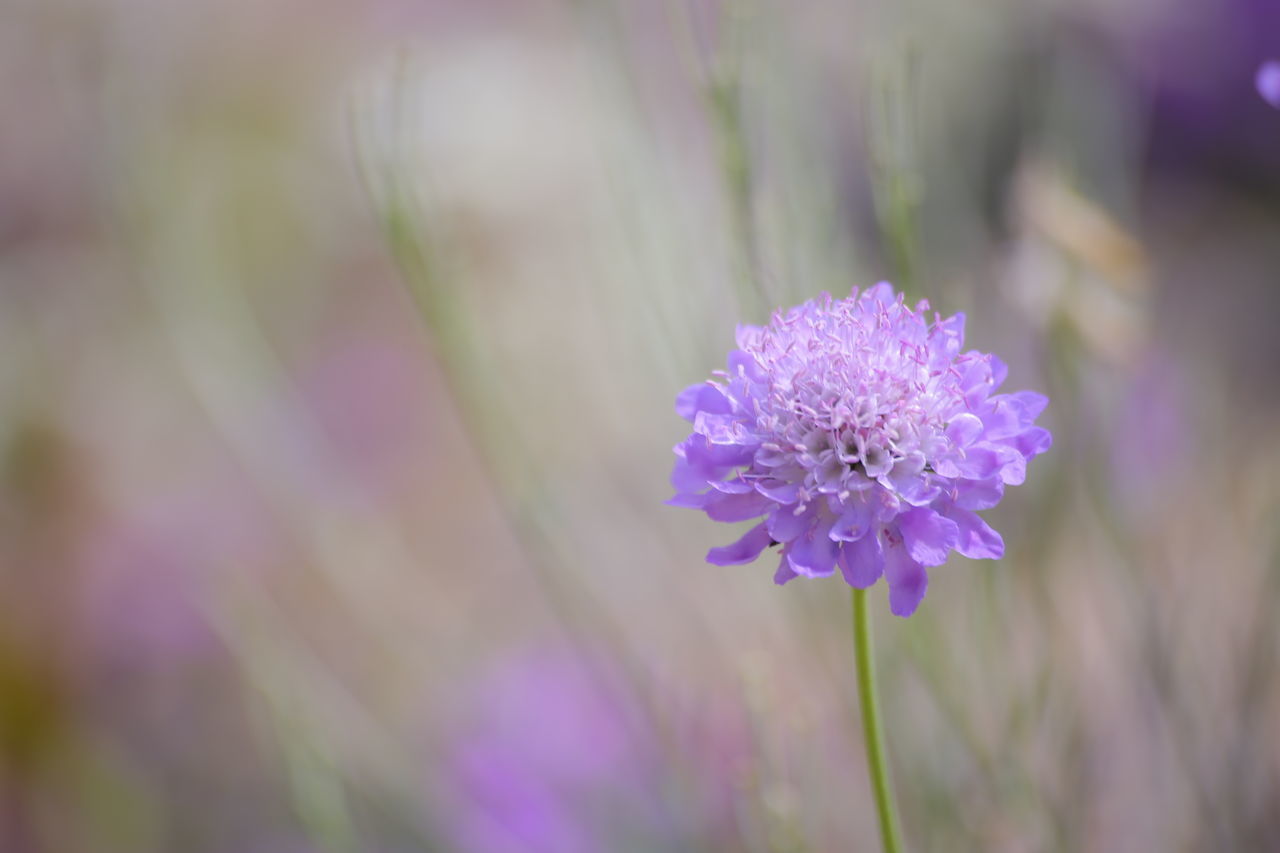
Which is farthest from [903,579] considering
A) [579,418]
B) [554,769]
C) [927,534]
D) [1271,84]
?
[579,418]

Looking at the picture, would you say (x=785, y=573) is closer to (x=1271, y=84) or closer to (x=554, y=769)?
(x=1271, y=84)

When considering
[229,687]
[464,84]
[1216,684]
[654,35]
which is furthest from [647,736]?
[654,35]

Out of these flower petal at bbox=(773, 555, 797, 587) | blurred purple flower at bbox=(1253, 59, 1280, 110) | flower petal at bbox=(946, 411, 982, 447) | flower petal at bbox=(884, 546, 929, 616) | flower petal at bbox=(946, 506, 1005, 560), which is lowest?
flower petal at bbox=(773, 555, 797, 587)

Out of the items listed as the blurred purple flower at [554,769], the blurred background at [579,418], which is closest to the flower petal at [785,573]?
the blurred background at [579,418]

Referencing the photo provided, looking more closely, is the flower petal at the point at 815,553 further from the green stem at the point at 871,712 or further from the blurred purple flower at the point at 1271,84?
the blurred purple flower at the point at 1271,84

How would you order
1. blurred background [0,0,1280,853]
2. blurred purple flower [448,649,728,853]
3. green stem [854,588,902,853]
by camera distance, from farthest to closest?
1. blurred purple flower [448,649,728,853]
2. blurred background [0,0,1280,853]
3. green stem [854,588,902,853]

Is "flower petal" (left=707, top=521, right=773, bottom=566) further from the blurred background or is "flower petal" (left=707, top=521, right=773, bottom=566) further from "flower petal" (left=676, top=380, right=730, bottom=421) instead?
the blurred background

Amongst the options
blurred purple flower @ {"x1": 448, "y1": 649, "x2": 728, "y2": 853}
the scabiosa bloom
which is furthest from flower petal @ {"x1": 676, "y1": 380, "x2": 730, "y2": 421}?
blurred purple flower @ {"x1": 448, "y1": 649, "x2": 728, "y2": 853}
